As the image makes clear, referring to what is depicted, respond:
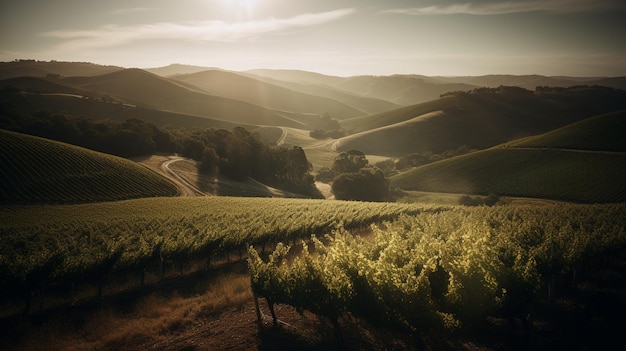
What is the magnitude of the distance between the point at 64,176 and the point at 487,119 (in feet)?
546

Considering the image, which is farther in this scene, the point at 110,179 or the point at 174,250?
the point at 110,179

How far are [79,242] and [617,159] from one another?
99.4 meters

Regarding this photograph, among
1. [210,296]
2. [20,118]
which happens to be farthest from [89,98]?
[210,296]

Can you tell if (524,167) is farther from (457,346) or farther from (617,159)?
(457,346)

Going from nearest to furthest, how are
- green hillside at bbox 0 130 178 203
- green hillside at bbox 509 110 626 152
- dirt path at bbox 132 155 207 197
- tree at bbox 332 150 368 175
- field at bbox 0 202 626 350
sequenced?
field at bbox 0 202 626 350, green hillside at bbox 0 130 178 203, dirt path at bbox 132 155 207 197, green hillside at bbox 509 110 626 152, tree at bbox 332 150 368 175

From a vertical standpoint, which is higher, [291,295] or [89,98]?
[89,98]

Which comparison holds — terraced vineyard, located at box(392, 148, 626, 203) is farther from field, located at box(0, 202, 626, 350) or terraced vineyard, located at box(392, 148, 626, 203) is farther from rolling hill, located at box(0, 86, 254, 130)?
rolling hill, located at box(0, 86, 254, 130)

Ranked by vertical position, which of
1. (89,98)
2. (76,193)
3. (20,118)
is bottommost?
(76,193)

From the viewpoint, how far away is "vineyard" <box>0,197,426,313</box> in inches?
945

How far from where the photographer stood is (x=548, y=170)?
260 feet

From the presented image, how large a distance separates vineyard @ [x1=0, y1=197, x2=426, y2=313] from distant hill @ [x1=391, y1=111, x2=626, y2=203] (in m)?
35.2

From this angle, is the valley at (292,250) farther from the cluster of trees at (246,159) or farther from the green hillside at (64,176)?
the cluster of trees at (246,159)

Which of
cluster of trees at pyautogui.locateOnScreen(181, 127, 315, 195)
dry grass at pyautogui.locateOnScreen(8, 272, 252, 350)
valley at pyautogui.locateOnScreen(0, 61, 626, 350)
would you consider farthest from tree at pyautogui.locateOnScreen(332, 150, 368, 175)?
dry grass at pyautogui.locateOnScreen(8, 272, 252, 350)

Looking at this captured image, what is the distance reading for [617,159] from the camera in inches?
2990
